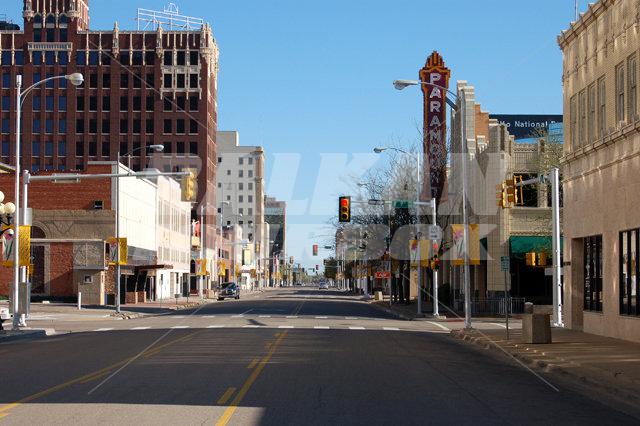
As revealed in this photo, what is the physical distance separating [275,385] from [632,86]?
17646 mm

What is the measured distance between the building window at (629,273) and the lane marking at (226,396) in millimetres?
16617

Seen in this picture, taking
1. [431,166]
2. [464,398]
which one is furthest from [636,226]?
[431,166]

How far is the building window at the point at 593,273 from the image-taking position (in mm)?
33281

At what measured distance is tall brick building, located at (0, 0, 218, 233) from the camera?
125438 mm

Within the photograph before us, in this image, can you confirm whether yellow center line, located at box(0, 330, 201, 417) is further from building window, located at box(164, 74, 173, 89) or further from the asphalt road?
building window, located at box(164, 74, 173, 89)

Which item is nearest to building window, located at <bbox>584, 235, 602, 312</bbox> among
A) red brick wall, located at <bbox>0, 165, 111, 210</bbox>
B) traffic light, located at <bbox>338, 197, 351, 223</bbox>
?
traffic light, located at <bbox>338, 197, 351, 223</bbox>

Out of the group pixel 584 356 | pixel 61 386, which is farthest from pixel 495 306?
pixel 61 386

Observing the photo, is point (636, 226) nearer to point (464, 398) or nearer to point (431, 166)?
point (464, 398)

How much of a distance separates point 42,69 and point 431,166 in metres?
78.1

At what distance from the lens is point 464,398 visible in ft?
51.2

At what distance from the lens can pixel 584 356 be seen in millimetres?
23875

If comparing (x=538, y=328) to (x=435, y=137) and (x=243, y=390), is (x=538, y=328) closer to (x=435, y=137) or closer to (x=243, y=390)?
(x=243, y=390)

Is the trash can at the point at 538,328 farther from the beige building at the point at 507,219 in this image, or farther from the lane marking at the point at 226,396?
the beige building at the point at 507,219

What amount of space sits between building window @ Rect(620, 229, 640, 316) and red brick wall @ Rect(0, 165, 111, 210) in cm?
4946
